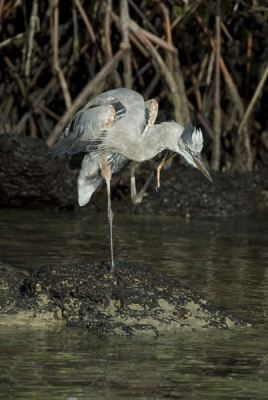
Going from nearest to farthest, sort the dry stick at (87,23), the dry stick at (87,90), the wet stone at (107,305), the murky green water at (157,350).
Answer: the murky green water at (157,350)
the wet stone at (107,305)
the dry stick at (87,90)
the dry stick at (87,23)

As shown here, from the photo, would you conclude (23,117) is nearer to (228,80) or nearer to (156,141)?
(228,80)

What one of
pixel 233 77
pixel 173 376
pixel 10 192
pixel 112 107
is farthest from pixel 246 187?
pixel 173 376

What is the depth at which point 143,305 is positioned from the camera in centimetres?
434

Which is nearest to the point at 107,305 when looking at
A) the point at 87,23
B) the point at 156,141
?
the point at 156,141

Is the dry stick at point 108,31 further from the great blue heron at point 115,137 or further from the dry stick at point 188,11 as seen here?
the great blue heron at point 115,137

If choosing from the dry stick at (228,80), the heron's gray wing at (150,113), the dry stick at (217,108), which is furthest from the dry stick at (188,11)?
the heron's gray wing at (150,113)

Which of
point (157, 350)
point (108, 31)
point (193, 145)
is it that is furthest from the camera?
point (108, 31)

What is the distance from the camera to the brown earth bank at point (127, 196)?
8.98m

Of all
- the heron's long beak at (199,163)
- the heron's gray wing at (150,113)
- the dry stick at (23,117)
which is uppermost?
the dry stick at (23,117)

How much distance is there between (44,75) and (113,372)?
813 cm

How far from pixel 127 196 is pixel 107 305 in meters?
5.39

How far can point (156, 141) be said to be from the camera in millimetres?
5230

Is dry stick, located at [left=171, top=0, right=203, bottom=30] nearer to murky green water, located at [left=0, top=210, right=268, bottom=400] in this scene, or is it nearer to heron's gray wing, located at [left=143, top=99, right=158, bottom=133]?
murky green water, located at [left=0, top=210, right=268, bottom=400]

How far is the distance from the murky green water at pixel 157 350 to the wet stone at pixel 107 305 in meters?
0.10
